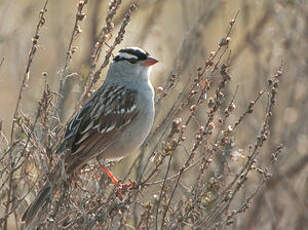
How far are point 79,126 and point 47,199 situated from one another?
1223 mm

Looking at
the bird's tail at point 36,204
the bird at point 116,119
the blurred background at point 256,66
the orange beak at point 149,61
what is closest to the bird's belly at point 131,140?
the bird at point 116,119

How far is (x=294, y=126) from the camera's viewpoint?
261 inches

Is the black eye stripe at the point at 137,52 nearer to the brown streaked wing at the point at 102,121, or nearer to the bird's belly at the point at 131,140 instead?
the brown streaked wing at the point at 102,121

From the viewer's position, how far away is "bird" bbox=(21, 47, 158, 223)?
15.1ft

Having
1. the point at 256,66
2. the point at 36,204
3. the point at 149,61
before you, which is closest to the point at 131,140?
the point at 149,61

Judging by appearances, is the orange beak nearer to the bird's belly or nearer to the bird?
the bird

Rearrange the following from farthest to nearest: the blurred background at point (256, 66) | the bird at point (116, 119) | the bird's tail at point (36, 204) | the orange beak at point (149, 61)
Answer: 1. the blurred background at point (256, 66)
2. the orange beak at point (149, 61)
3. the bird at point (116, 119)
4. the bird's tail at point (36, 204)

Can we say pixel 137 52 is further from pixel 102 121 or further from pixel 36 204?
pixel 36 204

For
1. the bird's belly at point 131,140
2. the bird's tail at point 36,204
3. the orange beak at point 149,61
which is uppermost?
the orange beak at point 149,61

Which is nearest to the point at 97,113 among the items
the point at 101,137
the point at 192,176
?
the point at 101,137

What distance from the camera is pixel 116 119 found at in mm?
4914

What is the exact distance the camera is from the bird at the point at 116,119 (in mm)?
4609

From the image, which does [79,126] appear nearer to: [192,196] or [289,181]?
[192,196]

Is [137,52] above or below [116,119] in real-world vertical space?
above
